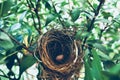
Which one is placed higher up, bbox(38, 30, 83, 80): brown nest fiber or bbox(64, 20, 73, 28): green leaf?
bbox(64, 20, 73, 28): green leaf

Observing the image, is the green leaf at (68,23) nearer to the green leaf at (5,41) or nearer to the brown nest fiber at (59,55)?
the brown nest fiber at (59,55)

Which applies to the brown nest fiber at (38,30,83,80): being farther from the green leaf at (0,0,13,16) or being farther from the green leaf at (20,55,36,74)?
the green leaf at (0,0,13,16)

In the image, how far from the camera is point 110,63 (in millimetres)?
742

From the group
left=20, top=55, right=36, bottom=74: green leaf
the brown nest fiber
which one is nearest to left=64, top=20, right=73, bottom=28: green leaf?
the brown nest fiber

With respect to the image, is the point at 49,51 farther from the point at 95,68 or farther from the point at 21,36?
the point at 95,68

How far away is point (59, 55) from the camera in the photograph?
878mm

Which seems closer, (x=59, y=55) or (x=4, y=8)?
(x=4, y=8)

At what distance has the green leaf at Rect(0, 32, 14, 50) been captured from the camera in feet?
2.19

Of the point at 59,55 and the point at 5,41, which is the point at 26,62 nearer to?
the point at 5,41

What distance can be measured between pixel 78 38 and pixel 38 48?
130 millimetres

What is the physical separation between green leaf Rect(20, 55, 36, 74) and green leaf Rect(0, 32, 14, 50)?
0.20 feet

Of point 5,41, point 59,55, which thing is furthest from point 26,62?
point 59,55

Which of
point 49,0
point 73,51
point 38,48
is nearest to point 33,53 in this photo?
point 38,48

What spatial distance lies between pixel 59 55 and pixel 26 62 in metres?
0.19
